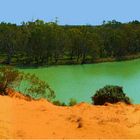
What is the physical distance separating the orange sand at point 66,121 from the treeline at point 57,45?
4419 centimetres

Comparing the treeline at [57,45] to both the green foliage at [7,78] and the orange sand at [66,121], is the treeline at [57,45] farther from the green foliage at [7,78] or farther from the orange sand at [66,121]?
the orange sand at [66,121]

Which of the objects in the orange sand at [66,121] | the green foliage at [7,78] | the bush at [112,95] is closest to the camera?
the orange sand at [66,121]

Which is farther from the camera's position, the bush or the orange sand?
the bush

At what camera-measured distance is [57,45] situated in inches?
2336

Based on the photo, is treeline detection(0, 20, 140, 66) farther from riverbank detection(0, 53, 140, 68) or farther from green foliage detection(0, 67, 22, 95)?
green foliage detection(0, 67, 22, 95)

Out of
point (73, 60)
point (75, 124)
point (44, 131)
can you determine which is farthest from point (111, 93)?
point (73, 60)

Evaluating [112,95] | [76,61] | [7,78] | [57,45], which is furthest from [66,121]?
[57,45]

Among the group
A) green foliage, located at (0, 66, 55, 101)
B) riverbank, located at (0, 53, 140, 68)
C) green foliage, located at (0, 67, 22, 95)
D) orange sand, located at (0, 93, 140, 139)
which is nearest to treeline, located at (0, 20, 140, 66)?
riverbank, located at (0, 53, 140, 68)

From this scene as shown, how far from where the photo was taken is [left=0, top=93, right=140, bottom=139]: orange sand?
9.95 meters

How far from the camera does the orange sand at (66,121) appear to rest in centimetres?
995

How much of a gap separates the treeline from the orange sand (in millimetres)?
44188

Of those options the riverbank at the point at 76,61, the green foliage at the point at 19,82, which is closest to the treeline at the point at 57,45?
the riverbank at the point at 76,61

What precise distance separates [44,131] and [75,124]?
103cm

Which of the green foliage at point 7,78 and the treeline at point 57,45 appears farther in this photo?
the treeline at point 57,45
